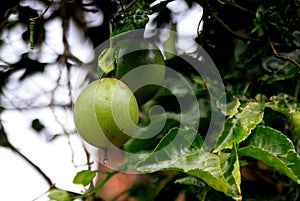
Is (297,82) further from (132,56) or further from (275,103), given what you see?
(132,56)

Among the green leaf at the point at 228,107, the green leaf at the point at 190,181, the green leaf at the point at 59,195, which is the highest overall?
the green leaf at the point at 228,107

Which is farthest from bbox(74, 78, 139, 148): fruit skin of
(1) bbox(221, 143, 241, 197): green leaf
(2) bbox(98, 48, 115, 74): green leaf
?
(1) bbox(221, 143, 241, 197): green leaf

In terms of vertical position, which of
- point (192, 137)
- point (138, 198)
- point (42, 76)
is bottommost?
point (138, 198)

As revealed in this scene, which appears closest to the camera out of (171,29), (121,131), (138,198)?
(121,131)

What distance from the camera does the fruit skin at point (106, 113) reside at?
62cm

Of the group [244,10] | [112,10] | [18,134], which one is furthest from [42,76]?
[244,10]

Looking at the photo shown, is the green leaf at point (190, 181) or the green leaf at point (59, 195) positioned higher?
the green leaf at point (190, 181)

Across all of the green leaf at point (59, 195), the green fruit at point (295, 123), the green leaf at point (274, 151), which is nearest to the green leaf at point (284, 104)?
A: the green fruit at point (295, 123)

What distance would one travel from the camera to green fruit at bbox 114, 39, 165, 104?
70 centimetres

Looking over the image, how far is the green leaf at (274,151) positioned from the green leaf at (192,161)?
3 centimetres

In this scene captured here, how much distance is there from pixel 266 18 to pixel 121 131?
0.35 m

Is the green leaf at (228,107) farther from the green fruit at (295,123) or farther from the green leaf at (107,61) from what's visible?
the green leaf at (107,61)

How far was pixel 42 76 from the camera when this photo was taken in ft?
3.59

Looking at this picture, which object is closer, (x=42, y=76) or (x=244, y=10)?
(x=244, y=10)
